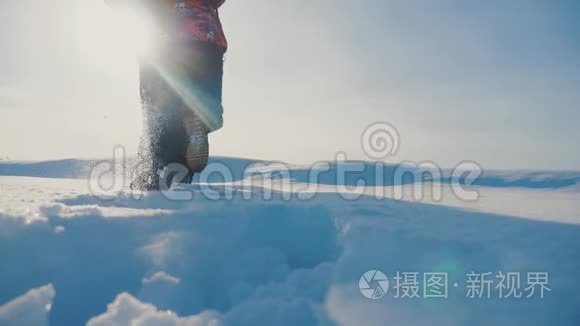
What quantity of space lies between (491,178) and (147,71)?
4.78 meters

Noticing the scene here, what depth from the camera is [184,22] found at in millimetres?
2512

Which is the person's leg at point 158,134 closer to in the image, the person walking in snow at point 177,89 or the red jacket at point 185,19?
the person walking in snow at point 177,89

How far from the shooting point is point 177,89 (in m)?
2.57

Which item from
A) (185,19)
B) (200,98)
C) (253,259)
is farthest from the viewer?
(200,98)

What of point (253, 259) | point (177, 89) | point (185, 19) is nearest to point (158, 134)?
point (177, 89)

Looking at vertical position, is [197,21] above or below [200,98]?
above

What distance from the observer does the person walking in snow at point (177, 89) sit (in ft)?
8.28

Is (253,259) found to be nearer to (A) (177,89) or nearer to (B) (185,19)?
(A) (177,89)

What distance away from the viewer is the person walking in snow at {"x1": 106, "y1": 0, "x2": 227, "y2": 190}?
2523 mm

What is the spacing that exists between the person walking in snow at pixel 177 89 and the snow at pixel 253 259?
851mm

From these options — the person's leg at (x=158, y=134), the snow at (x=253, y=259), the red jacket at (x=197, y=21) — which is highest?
the red jacket at (x=197, y=21)

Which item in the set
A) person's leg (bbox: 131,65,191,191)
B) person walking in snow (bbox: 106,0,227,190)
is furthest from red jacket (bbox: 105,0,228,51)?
person's leg (bbox: 131,65,191,191)

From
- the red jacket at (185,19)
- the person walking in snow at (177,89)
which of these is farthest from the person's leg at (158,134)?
the red jacket at (185,19)

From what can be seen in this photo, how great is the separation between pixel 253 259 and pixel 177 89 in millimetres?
1629
